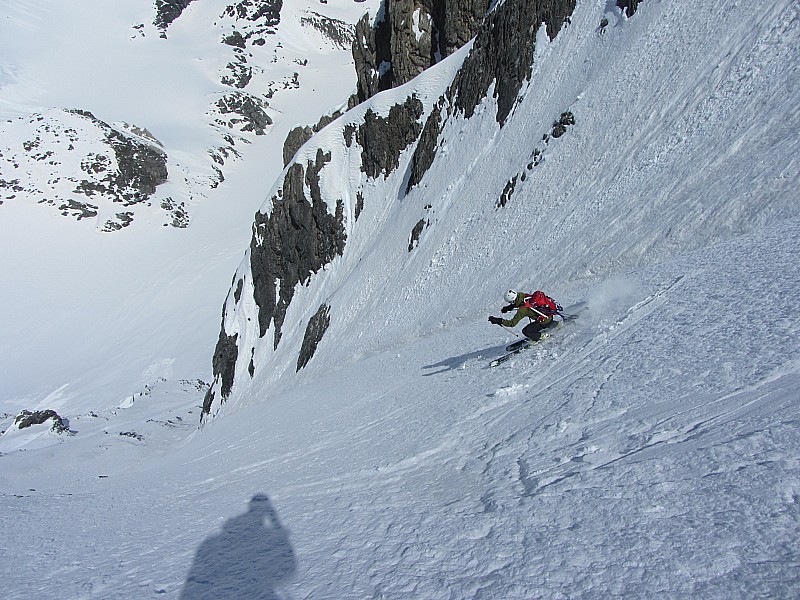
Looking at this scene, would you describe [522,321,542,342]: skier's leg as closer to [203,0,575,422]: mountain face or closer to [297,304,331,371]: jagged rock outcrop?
[203,0,575,422]: mountain face

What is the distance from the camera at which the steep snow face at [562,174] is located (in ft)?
35.8

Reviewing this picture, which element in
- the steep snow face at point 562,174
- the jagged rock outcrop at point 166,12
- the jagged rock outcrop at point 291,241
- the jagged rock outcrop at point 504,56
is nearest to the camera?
the steep snow face at point 562,174

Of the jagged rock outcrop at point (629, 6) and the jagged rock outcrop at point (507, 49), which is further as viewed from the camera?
the jagged rock outcrop at point (507, 49)

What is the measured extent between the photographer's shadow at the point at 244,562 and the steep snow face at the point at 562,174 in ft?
29.4

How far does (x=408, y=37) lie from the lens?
116 feet

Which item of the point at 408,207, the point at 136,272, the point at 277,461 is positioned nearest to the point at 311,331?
the point at 408,207

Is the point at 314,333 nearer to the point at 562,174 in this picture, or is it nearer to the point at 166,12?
the point at 562,174

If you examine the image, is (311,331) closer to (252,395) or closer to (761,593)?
(252,395)

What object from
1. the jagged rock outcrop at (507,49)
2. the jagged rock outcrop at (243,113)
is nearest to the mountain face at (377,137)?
the jagged rock outcrop at (507,49)

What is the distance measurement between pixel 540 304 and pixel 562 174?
9.48 metres

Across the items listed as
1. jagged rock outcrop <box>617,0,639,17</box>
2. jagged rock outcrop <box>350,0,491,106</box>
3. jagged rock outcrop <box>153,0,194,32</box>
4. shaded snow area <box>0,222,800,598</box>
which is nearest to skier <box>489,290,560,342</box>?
shaded snow area <box>0,222,800,598</box>

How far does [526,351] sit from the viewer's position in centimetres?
884

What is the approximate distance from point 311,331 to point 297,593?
2607 centimetres

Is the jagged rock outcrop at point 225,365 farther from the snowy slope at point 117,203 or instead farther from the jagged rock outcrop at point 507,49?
the jagged rock outcrop at point 507,49
